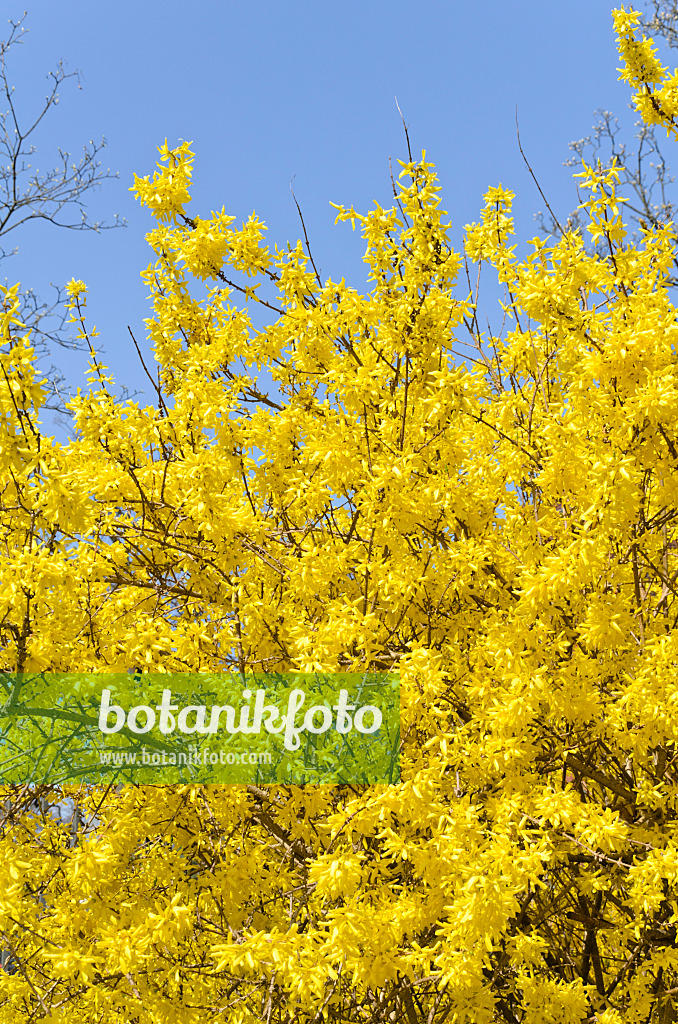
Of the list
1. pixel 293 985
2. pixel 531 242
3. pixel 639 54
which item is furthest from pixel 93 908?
pixel 639 54

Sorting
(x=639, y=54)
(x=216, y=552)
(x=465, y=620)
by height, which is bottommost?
(x=465, y=620)

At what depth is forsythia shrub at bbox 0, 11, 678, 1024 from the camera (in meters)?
3.07

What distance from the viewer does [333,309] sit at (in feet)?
13.2

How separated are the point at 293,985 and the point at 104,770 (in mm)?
1376

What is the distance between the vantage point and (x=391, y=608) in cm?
356

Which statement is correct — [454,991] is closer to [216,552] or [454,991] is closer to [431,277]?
[216,552]

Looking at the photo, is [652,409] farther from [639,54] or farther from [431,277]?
[639,54]

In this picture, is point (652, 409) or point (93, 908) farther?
point (93, 908)

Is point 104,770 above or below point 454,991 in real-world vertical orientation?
above

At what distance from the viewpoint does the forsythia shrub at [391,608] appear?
307 centimetres

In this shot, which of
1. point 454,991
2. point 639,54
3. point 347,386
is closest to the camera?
point 454,991

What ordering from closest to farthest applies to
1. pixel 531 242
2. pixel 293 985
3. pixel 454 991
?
pixel 293 985 < pixel 454 991 < pixel 531 242

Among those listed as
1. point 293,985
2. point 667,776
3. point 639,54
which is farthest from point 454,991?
point 639,54

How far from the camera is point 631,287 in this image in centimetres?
387
